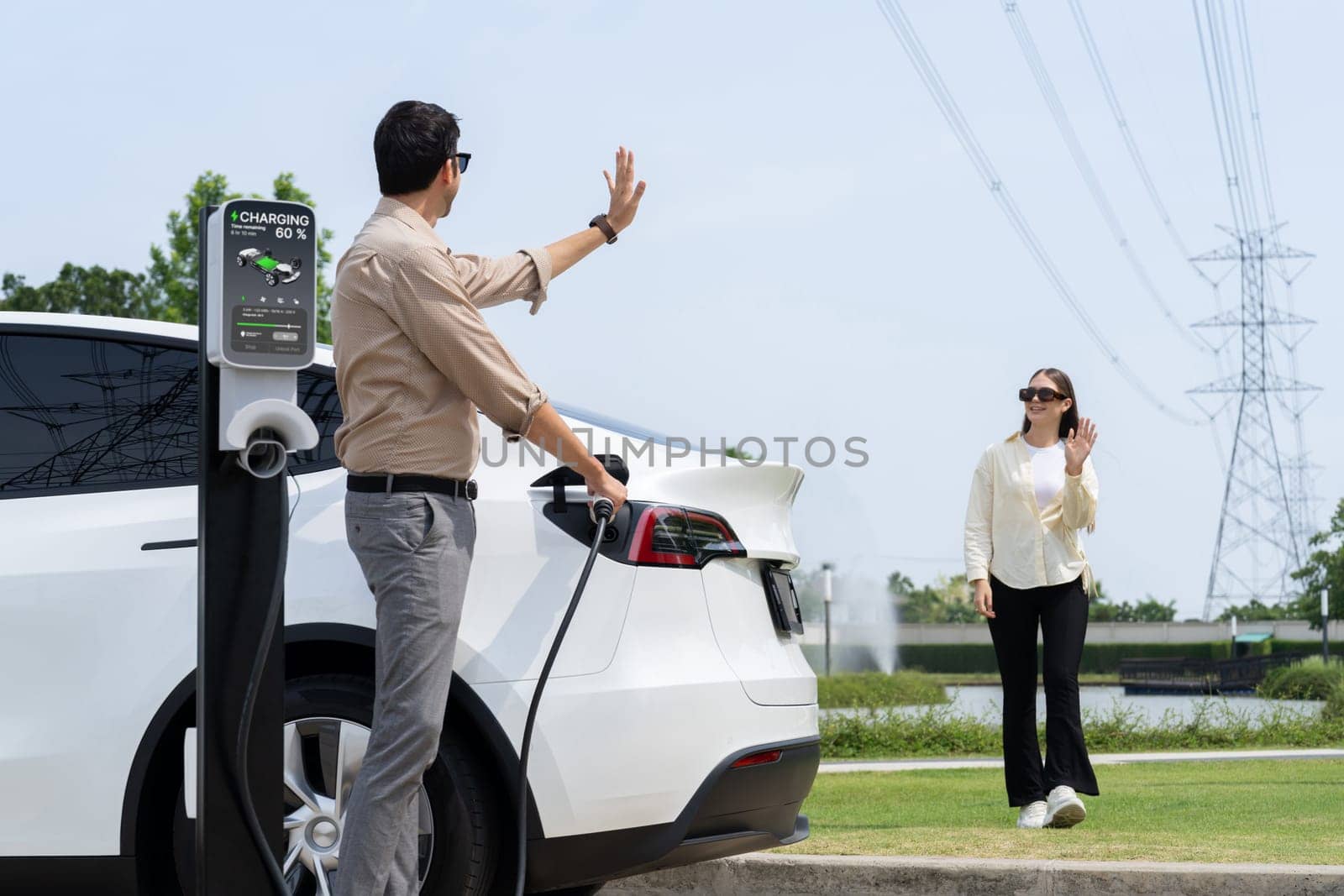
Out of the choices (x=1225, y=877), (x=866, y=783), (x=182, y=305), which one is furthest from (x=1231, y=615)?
(x=1225, y=877)

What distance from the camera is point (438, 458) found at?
3.28m

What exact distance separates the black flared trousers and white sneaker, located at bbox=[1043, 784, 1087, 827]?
5cm

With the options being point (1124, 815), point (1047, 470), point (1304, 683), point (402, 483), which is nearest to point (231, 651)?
point (402, 483)

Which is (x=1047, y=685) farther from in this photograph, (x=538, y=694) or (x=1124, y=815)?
(x=538, y=694)

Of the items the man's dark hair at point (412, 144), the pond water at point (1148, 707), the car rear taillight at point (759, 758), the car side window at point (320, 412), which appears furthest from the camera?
the pond water at point (1148, 707)

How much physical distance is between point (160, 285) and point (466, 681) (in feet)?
90.1

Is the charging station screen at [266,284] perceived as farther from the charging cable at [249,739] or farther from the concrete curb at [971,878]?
the concrete curb at [971,878]

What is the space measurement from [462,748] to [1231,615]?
60466 millimetres

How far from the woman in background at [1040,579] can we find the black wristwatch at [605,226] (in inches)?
115

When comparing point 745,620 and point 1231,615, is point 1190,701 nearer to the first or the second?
point 745,620

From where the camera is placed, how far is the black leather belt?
3236mm

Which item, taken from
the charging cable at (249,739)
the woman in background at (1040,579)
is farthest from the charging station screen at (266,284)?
the woman in background at (1040,579)

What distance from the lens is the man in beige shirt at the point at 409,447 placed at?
3189mm

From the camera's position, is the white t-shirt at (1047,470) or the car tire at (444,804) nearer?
the car tire at (444,804)
